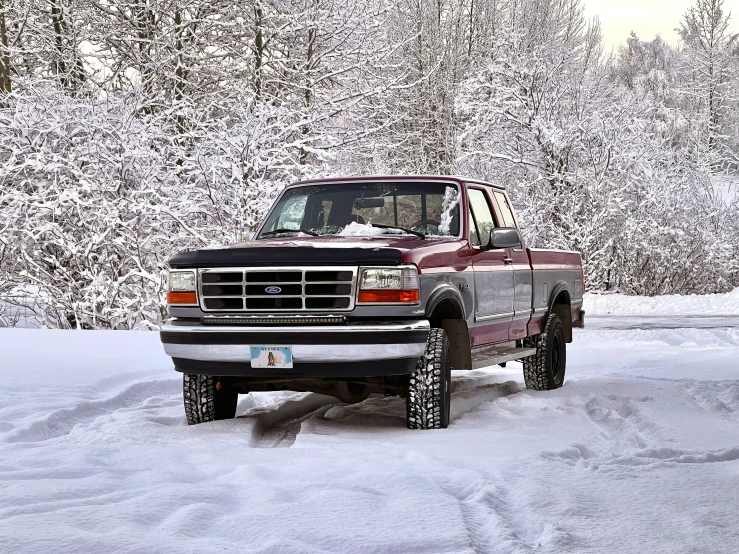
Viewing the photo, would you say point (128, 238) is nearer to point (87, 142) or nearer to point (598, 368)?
point (87, 142)

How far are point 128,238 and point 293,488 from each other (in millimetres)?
10856

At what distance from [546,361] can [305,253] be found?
3.77 meters

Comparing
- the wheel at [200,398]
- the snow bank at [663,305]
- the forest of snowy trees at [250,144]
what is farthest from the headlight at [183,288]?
the snow bank at [663,305]

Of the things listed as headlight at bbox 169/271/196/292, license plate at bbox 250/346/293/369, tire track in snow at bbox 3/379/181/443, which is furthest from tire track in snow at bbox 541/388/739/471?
tire track in snow at bbox 3/379/181/443

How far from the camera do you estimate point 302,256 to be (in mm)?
6309

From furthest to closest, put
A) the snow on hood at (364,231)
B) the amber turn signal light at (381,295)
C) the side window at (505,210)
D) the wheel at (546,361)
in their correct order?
the wheel at (546,361) → the side window at (505,210) → the snow on hood at (364,231) → the amber turn signal light at (381,295)

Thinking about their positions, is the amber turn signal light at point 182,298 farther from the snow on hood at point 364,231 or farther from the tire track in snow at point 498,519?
the tire track in snow at point 498,519

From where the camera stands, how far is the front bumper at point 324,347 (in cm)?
618

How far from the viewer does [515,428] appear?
667 centimetres

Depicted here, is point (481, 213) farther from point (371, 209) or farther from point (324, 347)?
point (324, 347)

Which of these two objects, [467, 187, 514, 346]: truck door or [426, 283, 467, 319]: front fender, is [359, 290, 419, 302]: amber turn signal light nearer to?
[426, 283, 467, 319]: front fender

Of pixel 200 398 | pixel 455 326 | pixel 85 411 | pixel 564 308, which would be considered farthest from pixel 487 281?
pixel 85 411

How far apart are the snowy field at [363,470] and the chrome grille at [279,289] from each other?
85 centimetres

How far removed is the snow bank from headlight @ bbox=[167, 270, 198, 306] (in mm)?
14370
